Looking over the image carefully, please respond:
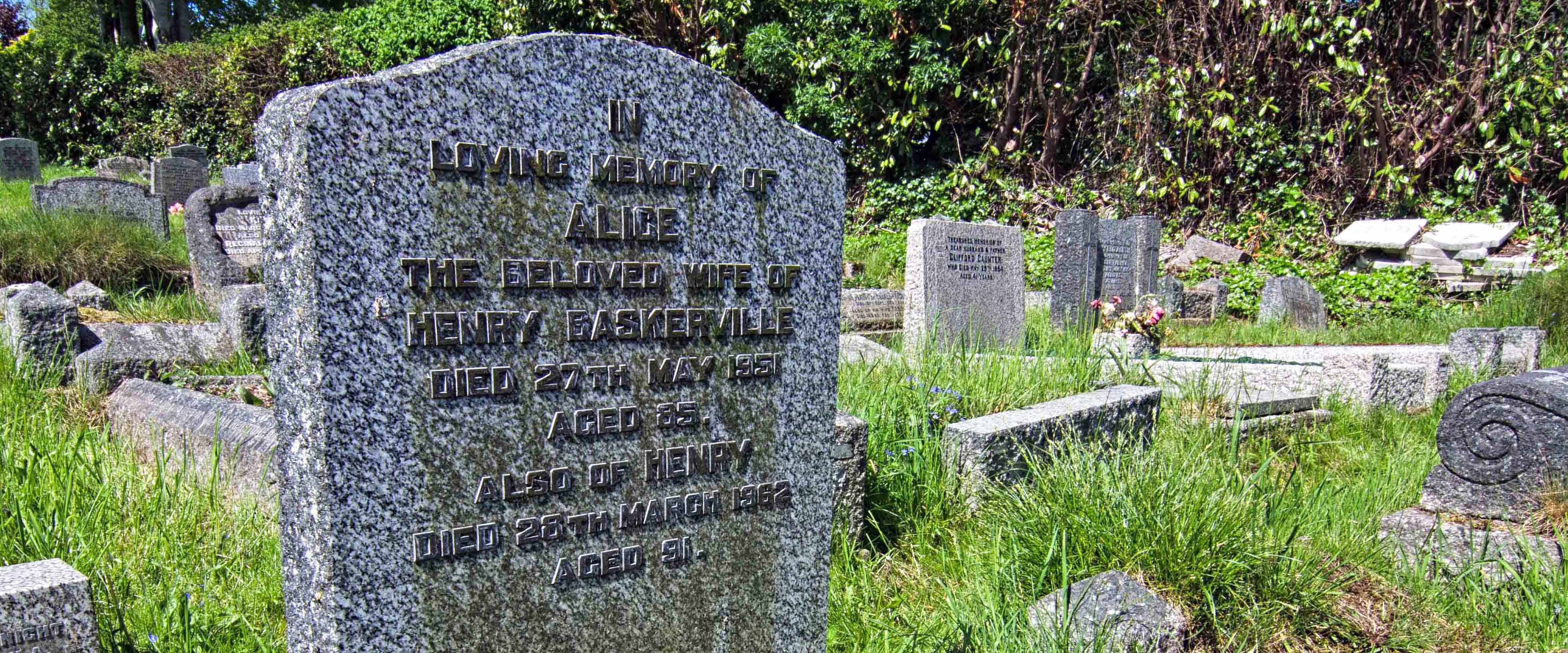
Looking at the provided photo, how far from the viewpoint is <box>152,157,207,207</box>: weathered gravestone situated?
1384 cm

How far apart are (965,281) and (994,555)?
493 cm

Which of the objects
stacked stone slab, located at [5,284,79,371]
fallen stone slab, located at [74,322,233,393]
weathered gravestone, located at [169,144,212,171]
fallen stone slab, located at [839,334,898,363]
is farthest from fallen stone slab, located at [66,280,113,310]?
weathered gravestone, located at [169,144,212,171]

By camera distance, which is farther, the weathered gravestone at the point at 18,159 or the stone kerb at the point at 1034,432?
the weathered gravestone at the point at 18,159

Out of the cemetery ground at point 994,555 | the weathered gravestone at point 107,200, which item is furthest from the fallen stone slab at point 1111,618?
the weathered gravestone at point 107,200

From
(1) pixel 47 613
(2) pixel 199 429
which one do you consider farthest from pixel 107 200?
(1) pixel 47 613

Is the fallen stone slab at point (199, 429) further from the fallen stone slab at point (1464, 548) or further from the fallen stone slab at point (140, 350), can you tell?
the fallen stone slab at point (1464, 548)

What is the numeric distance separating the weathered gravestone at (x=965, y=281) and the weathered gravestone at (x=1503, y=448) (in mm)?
3329

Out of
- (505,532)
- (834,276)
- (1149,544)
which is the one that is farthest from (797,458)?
(1149,544)

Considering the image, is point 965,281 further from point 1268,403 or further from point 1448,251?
point 1448,251

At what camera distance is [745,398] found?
7.03 feet

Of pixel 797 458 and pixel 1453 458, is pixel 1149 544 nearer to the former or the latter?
pixel 797 458

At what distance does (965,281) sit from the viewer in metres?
7.71

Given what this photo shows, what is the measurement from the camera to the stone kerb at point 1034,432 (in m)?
3.56

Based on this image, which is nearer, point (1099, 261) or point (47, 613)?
point (47, 613)
